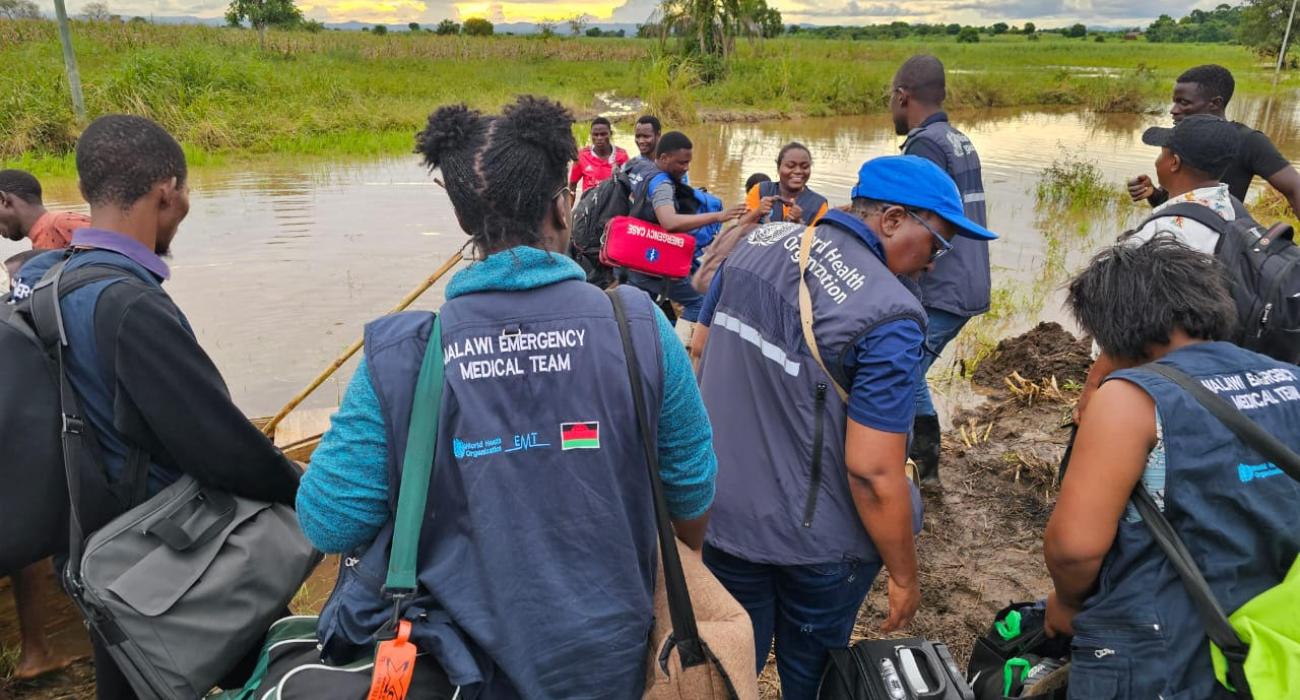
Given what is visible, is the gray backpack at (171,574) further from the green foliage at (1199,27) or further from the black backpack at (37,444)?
the green foliage at (1199,27)

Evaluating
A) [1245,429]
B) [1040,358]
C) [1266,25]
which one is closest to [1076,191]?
[1040,358]

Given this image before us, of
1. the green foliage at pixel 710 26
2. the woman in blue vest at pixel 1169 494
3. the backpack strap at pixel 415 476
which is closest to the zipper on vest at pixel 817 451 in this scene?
the woman in blue vest at pixel 1169 494

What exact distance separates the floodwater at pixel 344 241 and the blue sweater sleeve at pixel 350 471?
12.8 ft

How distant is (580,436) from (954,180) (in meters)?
3.04

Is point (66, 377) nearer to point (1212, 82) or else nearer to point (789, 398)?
point (789, 398)

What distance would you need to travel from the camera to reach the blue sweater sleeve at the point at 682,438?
4.74ft

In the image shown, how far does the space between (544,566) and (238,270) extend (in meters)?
8.22

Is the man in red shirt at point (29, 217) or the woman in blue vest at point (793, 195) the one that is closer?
the man in red shirt at point (29, 217)

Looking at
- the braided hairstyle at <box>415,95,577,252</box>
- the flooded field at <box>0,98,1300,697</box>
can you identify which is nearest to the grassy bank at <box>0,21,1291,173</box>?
the flooded field at <box>0,98,1300,697</box>

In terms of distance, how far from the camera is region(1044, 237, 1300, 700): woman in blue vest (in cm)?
164

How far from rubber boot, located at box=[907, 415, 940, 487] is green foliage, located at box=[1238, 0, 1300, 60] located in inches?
1698

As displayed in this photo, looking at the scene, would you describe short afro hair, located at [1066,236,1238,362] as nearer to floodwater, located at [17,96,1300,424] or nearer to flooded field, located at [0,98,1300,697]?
flooded field, located at [0,98,1300,697]

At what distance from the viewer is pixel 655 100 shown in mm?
21172

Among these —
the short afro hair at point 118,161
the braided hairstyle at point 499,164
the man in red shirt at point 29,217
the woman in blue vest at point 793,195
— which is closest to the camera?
the braided hairstyle at point 499,164
